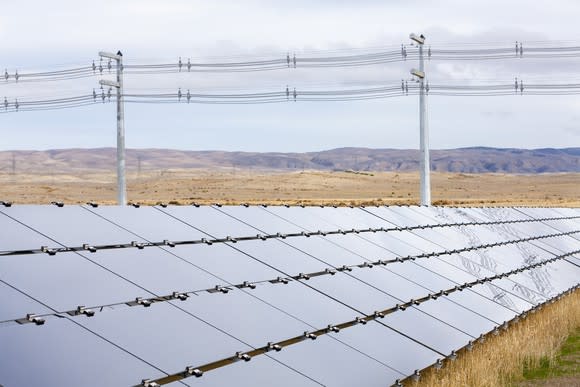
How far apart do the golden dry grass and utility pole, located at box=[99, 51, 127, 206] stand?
80.1 ft

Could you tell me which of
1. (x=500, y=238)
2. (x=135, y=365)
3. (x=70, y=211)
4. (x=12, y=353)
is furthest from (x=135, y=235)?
(x=500, y=238)

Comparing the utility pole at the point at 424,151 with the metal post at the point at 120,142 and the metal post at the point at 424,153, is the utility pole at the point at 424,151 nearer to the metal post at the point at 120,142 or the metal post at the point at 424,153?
the metal post at the point at 424,153

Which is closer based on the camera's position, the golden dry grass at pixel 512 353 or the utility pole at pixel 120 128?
the golden dry grass at pixel 512 353

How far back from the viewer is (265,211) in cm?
2169

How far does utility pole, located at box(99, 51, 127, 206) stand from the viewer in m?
48.0

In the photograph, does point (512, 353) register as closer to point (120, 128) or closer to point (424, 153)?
point (424, 153)

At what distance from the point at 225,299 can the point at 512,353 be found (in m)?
7.95

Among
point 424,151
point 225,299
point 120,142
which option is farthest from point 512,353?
point 120,142

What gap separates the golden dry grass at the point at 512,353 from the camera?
17641 mm

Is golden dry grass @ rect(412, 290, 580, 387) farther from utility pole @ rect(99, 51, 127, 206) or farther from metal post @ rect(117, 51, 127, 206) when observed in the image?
metal post @ rect(117, 51, 127, 206)

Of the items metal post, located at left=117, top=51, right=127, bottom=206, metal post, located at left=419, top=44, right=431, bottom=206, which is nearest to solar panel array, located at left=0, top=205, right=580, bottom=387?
metal post, located at left=419, top=44, right=431, bottom=206

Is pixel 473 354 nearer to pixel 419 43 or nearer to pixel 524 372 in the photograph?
pixel 524 372

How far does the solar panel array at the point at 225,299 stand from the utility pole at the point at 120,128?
23.9 metres

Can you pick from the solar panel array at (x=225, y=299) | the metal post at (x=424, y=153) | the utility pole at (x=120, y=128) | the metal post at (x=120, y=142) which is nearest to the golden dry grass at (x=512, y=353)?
the solar panel array at (x=225, y=299)
